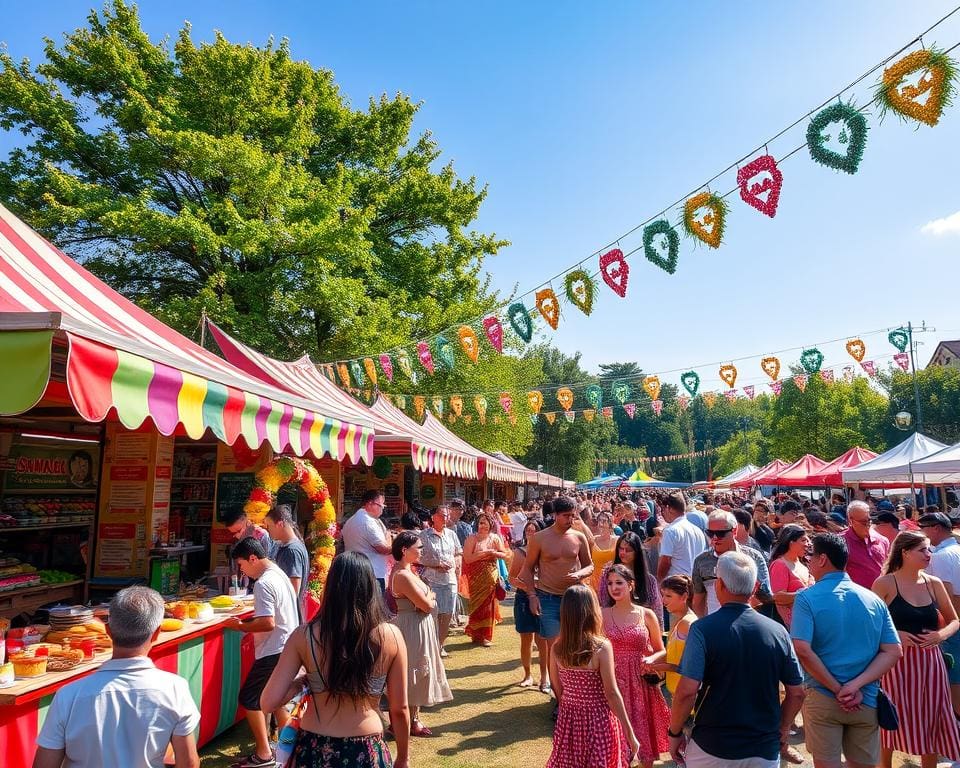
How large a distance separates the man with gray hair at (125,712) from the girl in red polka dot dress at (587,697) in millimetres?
1962

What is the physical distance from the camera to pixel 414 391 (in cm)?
2302

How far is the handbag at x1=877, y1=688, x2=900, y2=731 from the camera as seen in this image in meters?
3.47

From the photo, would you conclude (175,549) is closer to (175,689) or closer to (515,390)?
(175,689)

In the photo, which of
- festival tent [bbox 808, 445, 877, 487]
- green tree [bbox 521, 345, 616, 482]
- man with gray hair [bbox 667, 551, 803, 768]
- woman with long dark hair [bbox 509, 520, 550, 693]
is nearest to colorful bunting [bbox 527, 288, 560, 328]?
woman with long dark hair [bbox 509, 520, 550, 693]

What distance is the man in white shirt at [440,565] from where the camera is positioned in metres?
7.53

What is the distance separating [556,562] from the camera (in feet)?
20.0

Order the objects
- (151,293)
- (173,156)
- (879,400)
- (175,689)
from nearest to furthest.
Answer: (175,689) → (173,156) → (151,293) → (879,400)

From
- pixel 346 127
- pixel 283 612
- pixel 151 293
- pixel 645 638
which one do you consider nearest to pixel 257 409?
pixel 283 612

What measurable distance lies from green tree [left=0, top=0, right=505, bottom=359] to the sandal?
11.6 meters

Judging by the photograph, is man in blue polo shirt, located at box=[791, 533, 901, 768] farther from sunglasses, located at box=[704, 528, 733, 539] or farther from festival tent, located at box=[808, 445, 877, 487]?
festival tent, located at box=[808, 445, 877, 487]

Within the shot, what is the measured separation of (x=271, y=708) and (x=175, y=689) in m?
0.39

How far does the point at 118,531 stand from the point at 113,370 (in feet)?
17.3

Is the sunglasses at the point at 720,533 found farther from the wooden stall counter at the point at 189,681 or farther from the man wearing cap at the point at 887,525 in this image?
the wooden stall counter at the point at 189,681

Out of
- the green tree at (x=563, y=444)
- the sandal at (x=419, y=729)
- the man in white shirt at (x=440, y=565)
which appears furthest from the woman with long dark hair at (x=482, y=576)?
the green tree at (x=563, y=444)
